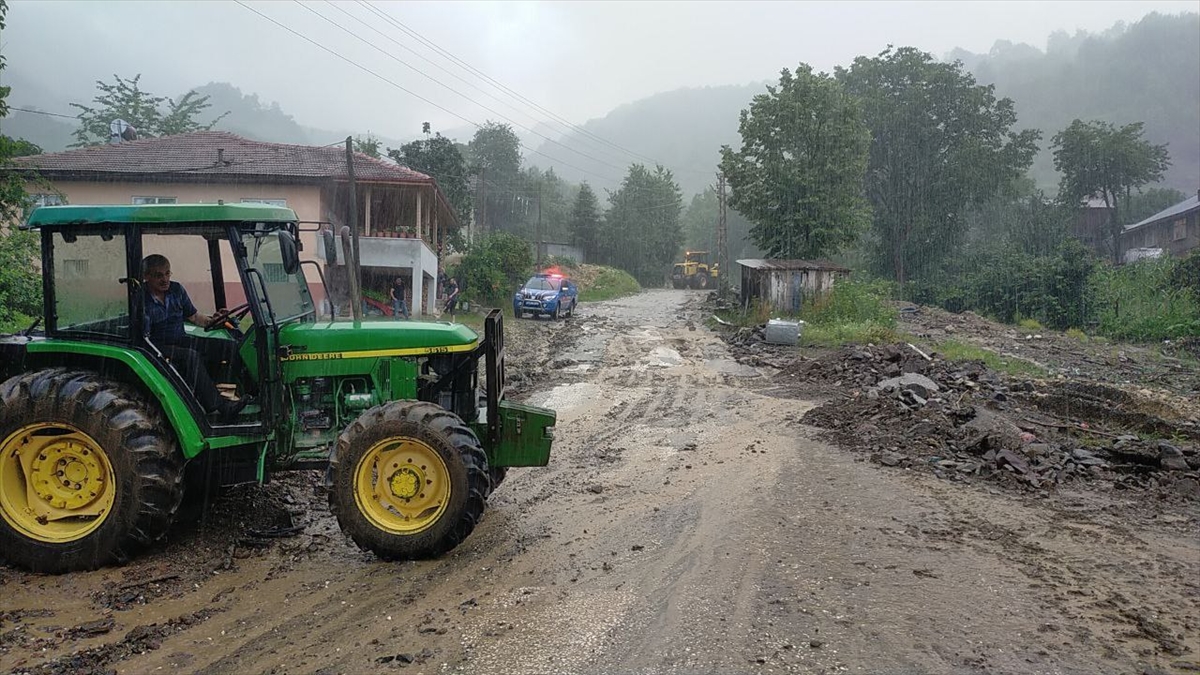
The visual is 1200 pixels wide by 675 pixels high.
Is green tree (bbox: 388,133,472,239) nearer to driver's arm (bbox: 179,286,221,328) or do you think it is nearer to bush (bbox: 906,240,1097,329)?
bush (bbox: 906,240,1097,329)

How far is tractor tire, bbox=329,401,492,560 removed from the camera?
5.00m

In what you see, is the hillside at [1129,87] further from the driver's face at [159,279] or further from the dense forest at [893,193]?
the driver's face at [159,279]

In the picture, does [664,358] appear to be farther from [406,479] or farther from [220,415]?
[220,415]

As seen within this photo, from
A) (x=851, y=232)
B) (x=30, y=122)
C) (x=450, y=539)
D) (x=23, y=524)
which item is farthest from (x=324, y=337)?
(x=30, y=122)

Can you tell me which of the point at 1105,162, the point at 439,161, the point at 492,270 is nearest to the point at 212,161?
the point at 492,270

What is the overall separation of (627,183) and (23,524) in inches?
2452

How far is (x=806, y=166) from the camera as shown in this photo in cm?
3186

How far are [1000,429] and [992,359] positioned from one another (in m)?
9.33

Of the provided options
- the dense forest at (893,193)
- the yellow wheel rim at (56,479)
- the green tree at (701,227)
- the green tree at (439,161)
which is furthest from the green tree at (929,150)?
the yellow wheel rim at (56,479)

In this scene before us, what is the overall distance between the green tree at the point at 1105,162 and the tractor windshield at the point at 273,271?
185 ft

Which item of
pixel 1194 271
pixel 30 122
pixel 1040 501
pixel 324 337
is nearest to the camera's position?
pixel 324 337

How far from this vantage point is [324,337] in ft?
18.4

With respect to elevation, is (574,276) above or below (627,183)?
below

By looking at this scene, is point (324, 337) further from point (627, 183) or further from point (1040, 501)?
point (627, 183)
